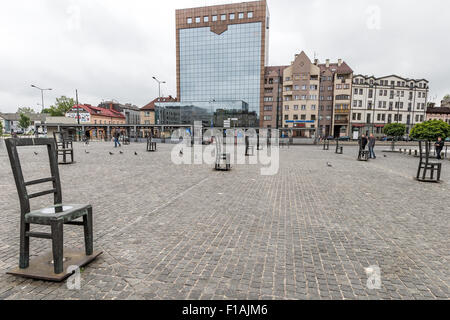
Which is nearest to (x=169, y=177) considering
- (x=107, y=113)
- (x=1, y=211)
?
(x=1, y=211)

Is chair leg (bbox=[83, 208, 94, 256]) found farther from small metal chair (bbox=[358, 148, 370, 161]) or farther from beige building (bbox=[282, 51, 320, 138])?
beige building (bbox=[282, 51, 320, 138])

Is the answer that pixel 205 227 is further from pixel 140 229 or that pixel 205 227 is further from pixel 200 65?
pixel 200 65

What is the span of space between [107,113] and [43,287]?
302 feet

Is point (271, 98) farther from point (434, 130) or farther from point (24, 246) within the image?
point (24, 246)

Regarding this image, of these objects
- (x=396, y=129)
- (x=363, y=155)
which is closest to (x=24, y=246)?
(x=363, y=155)

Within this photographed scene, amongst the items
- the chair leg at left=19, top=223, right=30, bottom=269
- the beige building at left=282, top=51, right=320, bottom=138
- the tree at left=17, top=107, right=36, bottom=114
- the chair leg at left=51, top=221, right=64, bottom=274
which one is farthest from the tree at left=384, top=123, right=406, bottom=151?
the tree at left=17, top=107, right=36, bottom=114

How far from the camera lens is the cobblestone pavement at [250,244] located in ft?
9.20

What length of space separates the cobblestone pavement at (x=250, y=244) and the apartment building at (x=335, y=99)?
6591cm

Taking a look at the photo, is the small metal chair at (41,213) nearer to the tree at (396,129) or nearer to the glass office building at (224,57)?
the tree at (396,129)

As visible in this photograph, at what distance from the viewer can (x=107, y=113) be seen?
85.5 metres

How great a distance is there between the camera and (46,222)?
9.04 ft

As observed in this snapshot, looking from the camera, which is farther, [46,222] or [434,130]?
[434,130]

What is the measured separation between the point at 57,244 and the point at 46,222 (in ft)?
0.90

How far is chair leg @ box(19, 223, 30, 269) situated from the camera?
290 cm
